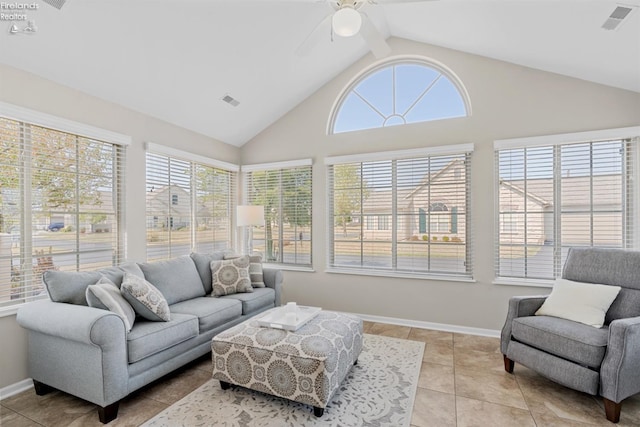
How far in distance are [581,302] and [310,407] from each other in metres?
2.36

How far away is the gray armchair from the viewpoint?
205cm

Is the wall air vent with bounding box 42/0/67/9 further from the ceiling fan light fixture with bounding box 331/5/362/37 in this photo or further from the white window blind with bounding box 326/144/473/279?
the white window blind with bounding box 326/144/473/279

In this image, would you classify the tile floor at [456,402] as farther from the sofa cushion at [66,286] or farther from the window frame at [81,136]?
the window frame at [81,136]

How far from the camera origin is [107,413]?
2094 mm

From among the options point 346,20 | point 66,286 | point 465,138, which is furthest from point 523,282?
point 66,286

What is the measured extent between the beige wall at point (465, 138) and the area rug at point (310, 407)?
1.31 meters

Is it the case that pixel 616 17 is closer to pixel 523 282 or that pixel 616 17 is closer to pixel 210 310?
pixel 523 282

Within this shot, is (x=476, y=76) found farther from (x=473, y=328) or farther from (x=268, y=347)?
(x=268, y=347)

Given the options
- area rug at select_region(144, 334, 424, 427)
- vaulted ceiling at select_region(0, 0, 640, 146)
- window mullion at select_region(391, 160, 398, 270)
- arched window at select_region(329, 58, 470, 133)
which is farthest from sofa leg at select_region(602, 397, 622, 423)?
arched window at select_region(329, 58, 470, 133)

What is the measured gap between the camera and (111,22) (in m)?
2.50

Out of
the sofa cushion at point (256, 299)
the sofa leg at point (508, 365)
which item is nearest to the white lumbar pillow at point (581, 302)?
the sofa leg at point (508, 365)

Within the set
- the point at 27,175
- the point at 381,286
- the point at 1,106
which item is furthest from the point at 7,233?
the point at 381,286

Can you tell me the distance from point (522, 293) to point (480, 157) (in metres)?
1.63

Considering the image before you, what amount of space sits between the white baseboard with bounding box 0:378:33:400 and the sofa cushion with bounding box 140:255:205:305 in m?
1.14
